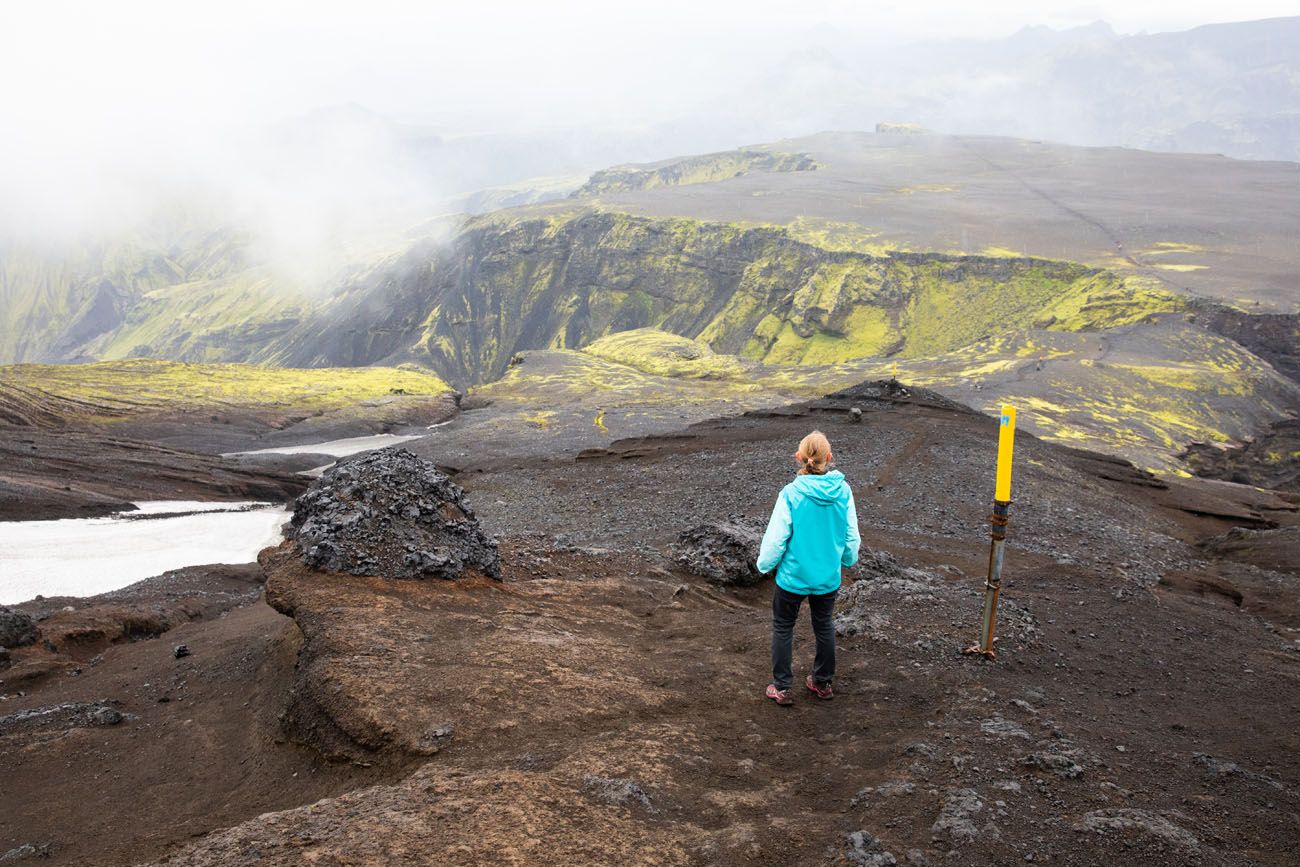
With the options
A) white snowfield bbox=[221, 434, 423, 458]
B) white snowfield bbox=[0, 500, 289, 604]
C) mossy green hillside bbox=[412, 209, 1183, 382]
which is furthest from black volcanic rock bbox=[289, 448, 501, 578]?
mossy green hillside bbox=[412, 209, 1183, 382]

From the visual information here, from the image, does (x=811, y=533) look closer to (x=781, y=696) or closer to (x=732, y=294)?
(x=781, y=696)

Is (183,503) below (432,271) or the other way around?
below

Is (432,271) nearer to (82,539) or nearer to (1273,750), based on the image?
(82,539)

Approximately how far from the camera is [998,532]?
7504 millimetres

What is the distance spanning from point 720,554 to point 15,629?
10.2m

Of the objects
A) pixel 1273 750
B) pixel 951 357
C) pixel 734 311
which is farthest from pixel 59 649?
pixel 734 311

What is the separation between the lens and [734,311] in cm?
11438

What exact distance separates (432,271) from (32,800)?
536 ft

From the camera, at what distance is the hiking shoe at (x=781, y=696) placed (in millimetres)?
6895

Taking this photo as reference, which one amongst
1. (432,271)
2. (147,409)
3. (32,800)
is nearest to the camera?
(32,800)

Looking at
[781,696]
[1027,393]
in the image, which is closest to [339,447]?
[1027,393]

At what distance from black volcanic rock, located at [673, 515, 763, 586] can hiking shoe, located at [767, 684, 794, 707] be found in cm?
469

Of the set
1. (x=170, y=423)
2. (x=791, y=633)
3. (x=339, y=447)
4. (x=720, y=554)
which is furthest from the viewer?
(x=170, y=423)

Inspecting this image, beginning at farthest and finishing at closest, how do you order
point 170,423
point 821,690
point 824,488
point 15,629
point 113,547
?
point 170,423
point 113,547
point 15,629
point 821,690
point 824,488
